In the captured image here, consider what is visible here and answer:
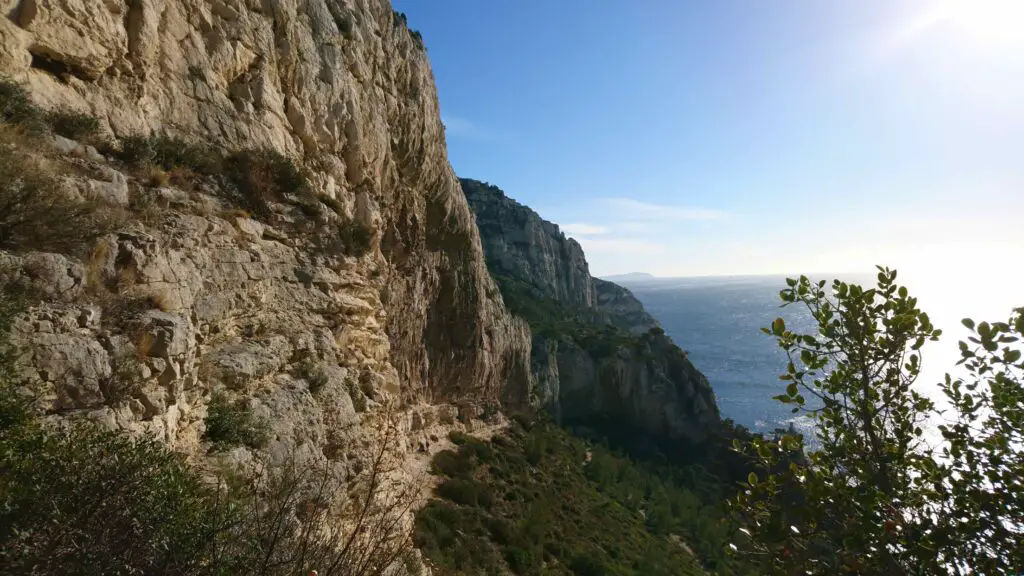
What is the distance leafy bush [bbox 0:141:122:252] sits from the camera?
16.0 ft

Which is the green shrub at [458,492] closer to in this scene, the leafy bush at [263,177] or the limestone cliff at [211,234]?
the limestone cliff at [211,234]

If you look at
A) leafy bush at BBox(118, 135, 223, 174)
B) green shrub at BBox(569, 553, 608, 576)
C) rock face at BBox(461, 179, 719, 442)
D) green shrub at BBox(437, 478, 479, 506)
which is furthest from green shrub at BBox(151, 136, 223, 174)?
rock face at BBox(461, 179, 719, 442)

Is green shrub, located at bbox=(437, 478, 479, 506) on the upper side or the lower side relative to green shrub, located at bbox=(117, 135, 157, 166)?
lower

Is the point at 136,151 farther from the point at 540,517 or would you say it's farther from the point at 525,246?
the point at 525,246

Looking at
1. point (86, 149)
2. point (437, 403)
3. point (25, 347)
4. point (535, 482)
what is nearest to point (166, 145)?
point (86, 149)

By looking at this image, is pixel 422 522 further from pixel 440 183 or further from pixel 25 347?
pixel 440 183

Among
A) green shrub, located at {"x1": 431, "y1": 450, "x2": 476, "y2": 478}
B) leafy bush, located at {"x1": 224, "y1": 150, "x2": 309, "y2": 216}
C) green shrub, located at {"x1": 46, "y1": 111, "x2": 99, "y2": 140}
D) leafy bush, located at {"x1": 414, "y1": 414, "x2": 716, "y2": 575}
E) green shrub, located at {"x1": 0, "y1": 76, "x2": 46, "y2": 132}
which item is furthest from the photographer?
green shrub, located at {"x1": 431, "y1": 450, "x2": 476, "y2": 478}

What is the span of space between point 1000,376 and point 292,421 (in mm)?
8392

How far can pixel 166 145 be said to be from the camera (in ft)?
26.8

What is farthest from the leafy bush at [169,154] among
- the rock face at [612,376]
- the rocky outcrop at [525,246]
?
the rocky outcrop at [525,246]

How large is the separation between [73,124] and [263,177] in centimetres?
318

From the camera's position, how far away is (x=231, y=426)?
6.14 m

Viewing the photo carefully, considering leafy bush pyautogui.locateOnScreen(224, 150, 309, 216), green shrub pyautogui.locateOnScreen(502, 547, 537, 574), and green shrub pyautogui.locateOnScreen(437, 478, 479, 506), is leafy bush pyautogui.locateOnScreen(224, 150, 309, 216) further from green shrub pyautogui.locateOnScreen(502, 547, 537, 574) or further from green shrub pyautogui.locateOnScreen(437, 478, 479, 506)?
green shrub pyautogui.locateOnScreen(502, 547, 537, 574)

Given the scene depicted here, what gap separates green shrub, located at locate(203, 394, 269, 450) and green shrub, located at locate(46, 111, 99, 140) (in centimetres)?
460
